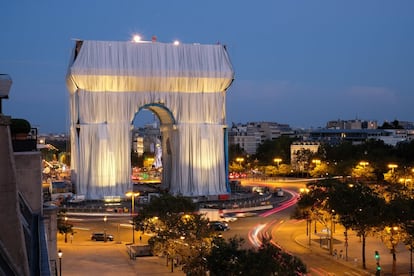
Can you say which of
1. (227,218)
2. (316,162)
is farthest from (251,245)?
(316,162)

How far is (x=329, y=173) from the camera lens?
83250 mm

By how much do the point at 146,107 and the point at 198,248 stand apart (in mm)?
33096

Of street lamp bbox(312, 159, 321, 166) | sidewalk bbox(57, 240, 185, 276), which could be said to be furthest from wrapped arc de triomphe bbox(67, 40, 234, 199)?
street lamp bbox(312, 159, 321, 166)

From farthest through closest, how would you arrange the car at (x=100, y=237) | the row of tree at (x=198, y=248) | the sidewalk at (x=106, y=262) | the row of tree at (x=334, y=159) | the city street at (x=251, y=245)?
the row of tree at (x=334, y=159), the car at (x=100, y=237), the city street at (x=251, y=245), the sidewalk at (x=106, y=262), the row of tree at (x=198, y=248)

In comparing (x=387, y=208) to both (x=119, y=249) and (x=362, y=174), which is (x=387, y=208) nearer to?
(x=119, y=249)

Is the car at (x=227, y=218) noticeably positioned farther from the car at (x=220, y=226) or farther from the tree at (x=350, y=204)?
the tree at (x=350, y=204)

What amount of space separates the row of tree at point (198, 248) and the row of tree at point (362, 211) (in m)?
7.51

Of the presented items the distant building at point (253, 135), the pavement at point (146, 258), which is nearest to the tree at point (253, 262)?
the pavement at point (146, 258)

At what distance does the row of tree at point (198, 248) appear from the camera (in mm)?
17125

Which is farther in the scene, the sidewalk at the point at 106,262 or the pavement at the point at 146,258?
the pavement at the point at 146,258

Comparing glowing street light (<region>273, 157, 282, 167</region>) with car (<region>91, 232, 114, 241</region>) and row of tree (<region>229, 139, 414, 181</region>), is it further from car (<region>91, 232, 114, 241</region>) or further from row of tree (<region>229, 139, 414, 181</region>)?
car (<region>91, 232, 114, 241</region>)

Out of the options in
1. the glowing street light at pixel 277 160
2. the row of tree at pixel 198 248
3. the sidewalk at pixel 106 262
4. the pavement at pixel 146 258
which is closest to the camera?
the row of tree at pixel 198 248

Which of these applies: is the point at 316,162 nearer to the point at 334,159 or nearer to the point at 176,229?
the point at 334,159

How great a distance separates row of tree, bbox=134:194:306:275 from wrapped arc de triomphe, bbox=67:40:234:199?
76.1 ft
